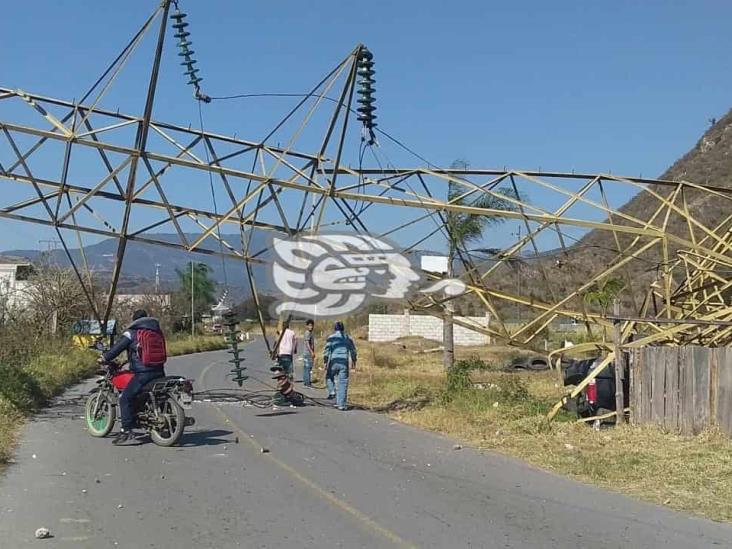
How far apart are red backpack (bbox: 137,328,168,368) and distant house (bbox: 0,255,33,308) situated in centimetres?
1463

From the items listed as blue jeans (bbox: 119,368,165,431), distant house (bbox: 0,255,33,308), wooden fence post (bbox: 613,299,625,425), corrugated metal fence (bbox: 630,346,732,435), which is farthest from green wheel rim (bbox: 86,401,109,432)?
distant house (bbox: 0,255,33,308)

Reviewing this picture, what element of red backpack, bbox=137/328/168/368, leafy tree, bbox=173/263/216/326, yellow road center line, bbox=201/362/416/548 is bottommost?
yellow road center line, bbox=201/362/416/548

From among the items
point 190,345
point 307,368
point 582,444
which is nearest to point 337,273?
point 582,444

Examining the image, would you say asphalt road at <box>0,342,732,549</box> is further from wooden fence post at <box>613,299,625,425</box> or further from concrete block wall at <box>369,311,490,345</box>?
concrete block wall at <box>369,311,490,345</box>

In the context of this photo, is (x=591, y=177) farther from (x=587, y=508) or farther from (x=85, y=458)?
(x=85, y=458)

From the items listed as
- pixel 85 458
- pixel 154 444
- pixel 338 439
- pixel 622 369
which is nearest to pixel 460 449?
pixel 338 439

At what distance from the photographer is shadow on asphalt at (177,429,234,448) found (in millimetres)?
12789

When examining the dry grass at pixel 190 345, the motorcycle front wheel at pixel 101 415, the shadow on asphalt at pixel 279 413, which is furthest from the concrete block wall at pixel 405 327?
Result: the motorcycle front wheel at pixel 101 415

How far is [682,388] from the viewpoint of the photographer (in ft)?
44.7

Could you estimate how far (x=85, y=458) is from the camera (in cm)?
1136

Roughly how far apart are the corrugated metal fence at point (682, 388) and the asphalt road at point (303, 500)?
3060 millimetres

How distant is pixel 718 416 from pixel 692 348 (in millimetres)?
1078

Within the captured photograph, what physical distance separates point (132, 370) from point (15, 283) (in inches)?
1546

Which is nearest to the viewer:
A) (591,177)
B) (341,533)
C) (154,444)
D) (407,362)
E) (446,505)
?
(341,533)
